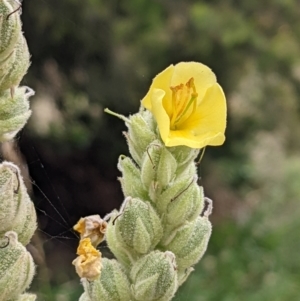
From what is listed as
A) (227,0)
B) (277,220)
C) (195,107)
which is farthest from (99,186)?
(195,107)

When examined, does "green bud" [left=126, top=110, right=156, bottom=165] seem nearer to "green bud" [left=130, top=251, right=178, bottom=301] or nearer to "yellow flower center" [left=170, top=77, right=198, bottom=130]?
"yellow flower center" [left=170, top=77, right=198, bottom=130]

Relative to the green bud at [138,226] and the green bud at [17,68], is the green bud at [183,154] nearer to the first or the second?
the green bud at [138,226]

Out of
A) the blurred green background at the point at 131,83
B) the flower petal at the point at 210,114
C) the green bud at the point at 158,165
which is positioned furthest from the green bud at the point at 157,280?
the blurred green background at the point at 131,83

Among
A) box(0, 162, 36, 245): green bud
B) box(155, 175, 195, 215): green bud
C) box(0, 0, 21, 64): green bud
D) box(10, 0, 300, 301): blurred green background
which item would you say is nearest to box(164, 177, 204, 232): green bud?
box(155, 175, 195, 215): green bud

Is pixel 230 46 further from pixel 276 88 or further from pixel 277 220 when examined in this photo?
A: pixel 277 220

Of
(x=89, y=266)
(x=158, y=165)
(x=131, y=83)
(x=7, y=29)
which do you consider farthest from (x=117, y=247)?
(x=131, y=83)
